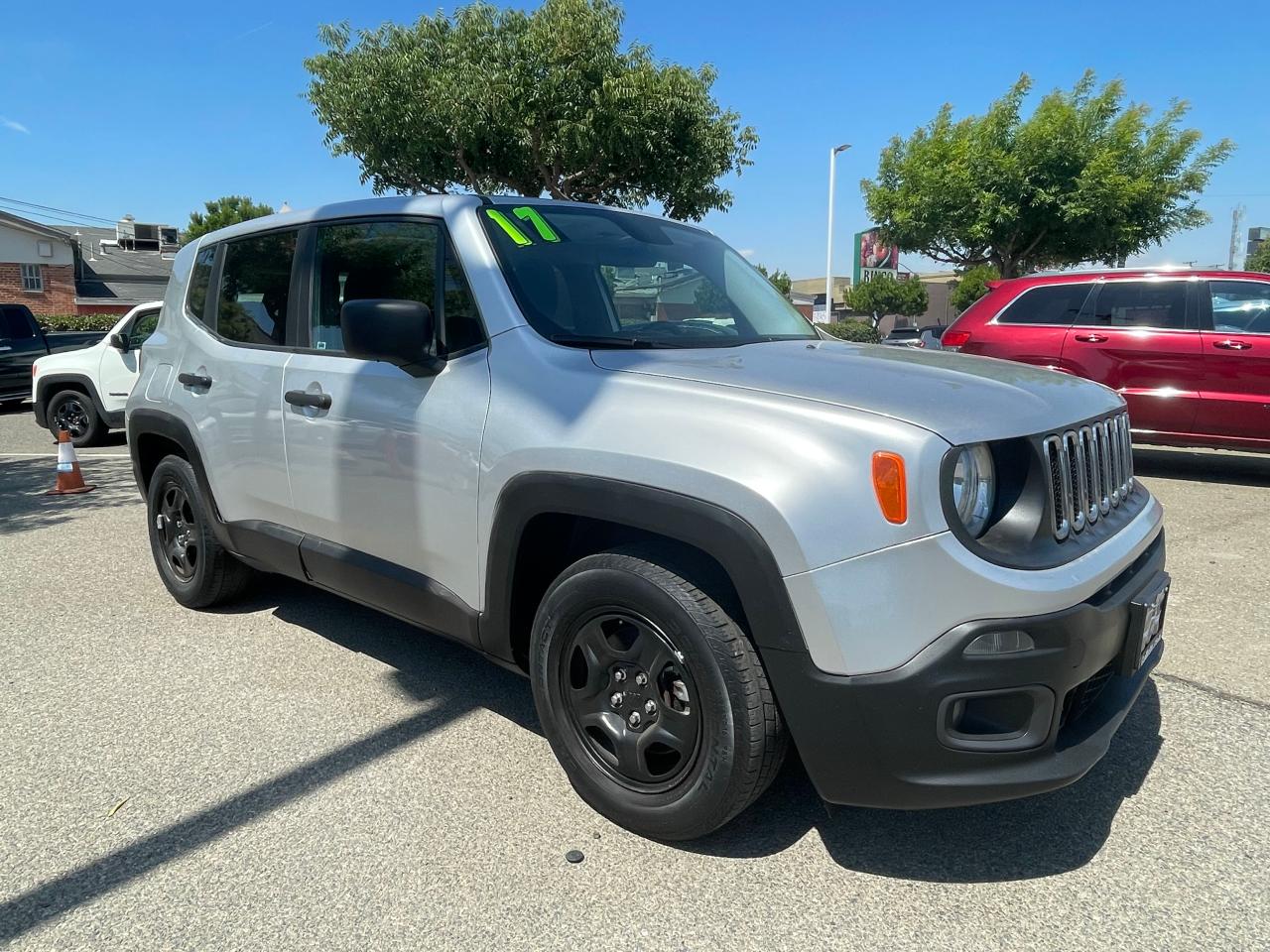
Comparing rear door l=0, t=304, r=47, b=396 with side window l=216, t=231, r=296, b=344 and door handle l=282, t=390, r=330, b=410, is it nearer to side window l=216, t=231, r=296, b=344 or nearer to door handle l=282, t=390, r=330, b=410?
side window l=216, t=231, r=296, b=344

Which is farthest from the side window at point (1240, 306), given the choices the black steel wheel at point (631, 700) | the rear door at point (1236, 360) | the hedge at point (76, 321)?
the hedge at point (76, 321)

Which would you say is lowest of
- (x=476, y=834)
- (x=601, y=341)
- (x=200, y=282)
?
(x=476, y=834)

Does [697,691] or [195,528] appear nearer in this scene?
[697,691]

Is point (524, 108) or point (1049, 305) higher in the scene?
point (524, 108)

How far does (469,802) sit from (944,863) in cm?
137

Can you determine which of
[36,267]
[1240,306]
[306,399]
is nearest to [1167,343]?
[1240,306]

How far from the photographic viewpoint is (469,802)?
2777mm

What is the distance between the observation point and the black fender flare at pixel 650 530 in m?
2.13

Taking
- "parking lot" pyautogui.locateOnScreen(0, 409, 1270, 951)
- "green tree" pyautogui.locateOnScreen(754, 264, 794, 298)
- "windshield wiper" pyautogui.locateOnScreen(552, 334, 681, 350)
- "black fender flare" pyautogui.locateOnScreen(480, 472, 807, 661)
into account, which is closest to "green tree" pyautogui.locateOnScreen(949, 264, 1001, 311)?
"green tree" pyautogui.locateOnScreen(754, 264, 794, 298)

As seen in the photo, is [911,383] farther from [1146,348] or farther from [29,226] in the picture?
[29,226]

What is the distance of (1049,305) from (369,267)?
670cm

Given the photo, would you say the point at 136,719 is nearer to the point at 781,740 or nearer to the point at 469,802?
the point at 469,802

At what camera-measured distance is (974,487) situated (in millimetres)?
2148

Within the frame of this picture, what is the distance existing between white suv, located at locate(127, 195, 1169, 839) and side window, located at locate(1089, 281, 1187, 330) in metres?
5.43
